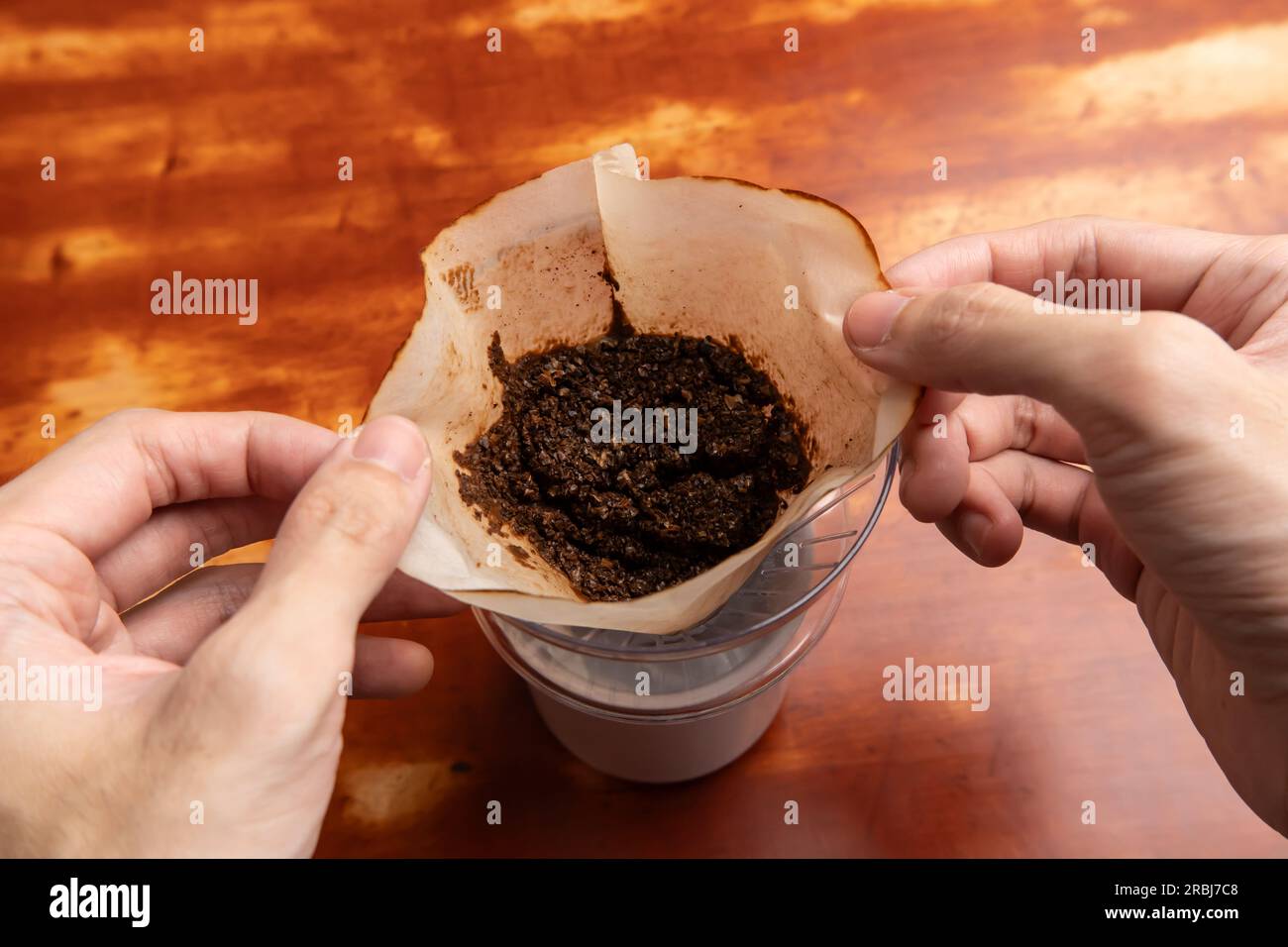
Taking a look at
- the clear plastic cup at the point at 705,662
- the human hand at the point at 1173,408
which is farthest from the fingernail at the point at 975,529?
the clear plastic cup at the point at 705,662

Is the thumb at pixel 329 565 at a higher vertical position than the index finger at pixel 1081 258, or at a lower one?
lower

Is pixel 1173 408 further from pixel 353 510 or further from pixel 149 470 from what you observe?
pixel 149 470

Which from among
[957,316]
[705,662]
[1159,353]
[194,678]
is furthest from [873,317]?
[194,678]

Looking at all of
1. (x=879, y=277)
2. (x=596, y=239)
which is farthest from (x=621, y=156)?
(x=879, y=277)

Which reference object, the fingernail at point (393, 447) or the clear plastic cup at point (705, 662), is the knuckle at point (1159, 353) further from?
the fingernail at point (393, 447)

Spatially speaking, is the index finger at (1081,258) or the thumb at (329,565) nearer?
the thumb at (329,565)

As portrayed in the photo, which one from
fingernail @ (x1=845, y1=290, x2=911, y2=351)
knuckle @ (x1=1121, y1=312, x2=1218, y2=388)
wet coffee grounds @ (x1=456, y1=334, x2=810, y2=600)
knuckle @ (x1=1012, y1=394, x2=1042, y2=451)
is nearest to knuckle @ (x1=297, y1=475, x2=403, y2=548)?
wet coffee grounds @ (x1=456, y1=334, x2=810, y2=600)
